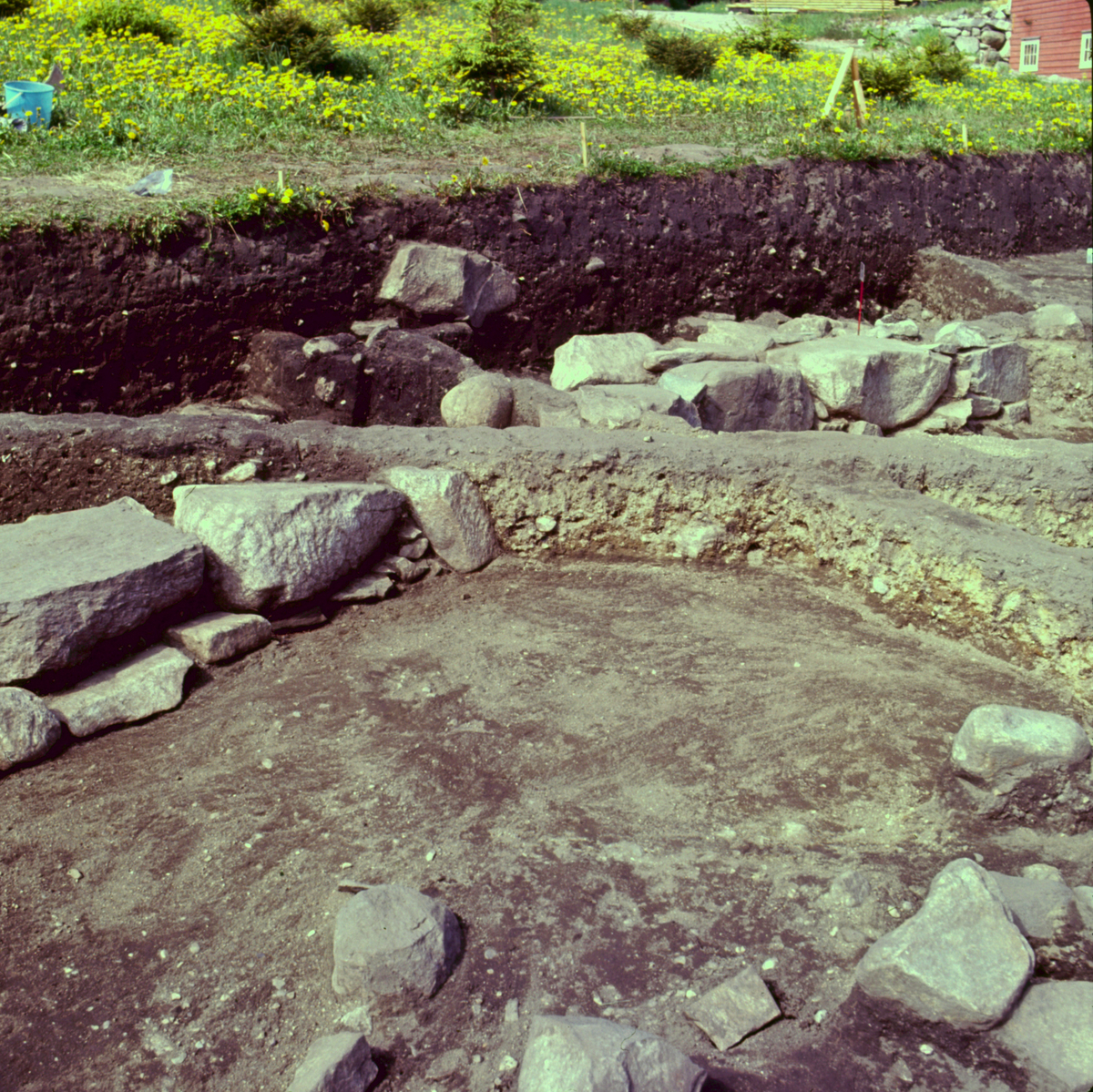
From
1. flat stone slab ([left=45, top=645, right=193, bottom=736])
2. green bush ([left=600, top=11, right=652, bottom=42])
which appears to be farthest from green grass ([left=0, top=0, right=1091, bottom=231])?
flat stone slab ([left=45, top=645, right=193, bottom=736])

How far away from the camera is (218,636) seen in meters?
3.77

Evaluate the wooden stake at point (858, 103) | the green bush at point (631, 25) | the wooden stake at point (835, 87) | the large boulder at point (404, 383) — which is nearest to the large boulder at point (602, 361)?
the large boulder at point (404, 383)

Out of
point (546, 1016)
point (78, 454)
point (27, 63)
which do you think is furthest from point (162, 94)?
point (546, 1016)

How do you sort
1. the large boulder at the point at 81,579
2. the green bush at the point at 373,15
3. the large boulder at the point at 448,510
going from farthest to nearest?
the green bush at the point at 373,15 → the large boulder at the point at 448,510 → the large boulder at the point at 81,579

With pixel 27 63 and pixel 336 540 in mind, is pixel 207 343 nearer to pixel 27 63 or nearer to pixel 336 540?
pixel 336 540

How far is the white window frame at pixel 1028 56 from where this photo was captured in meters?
20.5

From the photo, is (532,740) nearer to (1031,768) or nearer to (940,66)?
(1031,768)

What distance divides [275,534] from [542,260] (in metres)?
4.02

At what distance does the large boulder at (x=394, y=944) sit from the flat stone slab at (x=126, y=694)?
4.50 ft

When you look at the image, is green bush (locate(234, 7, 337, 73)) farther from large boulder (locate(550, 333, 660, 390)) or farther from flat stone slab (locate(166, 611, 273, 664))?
flat stone slab (locate(166, 611, 273, 664))

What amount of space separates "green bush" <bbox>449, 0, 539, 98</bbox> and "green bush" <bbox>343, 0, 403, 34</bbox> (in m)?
2.40

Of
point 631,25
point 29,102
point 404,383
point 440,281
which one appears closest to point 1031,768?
point 404,383

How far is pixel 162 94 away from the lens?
8141mm

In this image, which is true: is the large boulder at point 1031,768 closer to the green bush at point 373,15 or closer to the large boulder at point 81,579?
the large boulder at point 81,579
